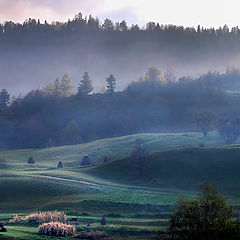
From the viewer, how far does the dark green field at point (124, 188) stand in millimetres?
59556

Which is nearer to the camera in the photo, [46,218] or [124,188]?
[46,218]

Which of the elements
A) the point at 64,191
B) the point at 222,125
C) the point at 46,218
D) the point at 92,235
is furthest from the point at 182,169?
the point at 92,235

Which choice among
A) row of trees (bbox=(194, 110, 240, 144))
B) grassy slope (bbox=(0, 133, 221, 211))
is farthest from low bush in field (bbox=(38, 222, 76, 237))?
row of trees (bbox=(194, 110, 240, 144))

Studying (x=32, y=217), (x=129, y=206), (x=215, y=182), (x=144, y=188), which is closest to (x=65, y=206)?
(x=129, y=206)

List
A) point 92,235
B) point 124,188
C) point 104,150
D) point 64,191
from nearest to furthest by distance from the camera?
point 92,235 → point 64,191 → point 124,188 → point 104,150

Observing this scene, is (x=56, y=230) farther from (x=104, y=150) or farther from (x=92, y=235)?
(x=104, y=150)

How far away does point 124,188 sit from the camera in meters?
92.4

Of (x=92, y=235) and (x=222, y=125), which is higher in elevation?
(x=222, y=125)

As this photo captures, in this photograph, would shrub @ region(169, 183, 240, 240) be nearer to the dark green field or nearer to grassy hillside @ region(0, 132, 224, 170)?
the dark green field

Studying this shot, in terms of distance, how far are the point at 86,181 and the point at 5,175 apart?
16592 mm

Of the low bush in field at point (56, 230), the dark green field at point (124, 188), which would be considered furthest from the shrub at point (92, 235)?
the dark green field at point (124, 188)

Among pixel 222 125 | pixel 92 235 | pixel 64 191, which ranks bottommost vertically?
pixel 92 235

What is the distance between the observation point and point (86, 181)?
97.7m

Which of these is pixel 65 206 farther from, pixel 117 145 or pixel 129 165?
pixel 117 145
